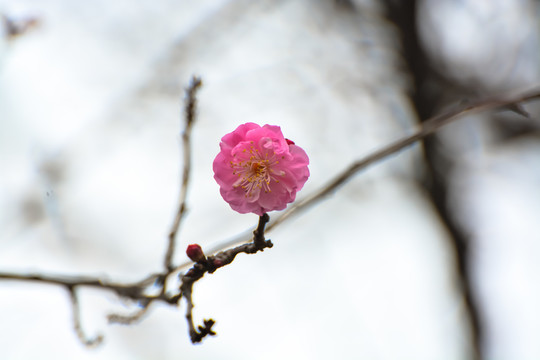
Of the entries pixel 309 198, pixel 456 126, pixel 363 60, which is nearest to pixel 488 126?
pixel 456 126

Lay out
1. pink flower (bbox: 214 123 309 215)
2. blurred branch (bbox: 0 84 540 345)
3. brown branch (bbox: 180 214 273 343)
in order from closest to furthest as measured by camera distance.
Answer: brown branch (bbox: 180 214 273 343) → pink flower (bbox: 214 123 309 215) → blurred branch (bbox: 0 84 540 345)

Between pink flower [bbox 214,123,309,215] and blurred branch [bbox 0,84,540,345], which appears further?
blurred branch [bbox 0,84,540,345]

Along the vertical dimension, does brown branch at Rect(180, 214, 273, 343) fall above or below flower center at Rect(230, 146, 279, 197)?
below

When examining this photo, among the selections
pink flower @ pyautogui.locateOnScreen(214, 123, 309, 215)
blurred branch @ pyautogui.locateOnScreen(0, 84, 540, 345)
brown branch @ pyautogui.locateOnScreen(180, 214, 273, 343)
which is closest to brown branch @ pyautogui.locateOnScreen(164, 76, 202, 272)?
blurred branch @ pyautogui.locateOnScreen(0, 84, 540, 345)

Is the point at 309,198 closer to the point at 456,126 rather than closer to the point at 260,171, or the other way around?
the point at 260,171

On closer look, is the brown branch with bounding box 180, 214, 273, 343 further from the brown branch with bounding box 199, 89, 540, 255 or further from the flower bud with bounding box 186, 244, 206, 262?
the brown branch with bounding box 199, 89, 540, 255

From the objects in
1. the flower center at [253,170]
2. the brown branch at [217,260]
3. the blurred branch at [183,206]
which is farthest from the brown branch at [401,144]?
the brown branch at [217,260]

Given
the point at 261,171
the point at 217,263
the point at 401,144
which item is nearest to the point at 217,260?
the point at 217,263

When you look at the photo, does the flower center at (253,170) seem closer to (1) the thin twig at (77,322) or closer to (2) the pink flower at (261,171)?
(2) the pink flower at (261,171)

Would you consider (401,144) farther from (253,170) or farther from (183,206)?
(183,206)
